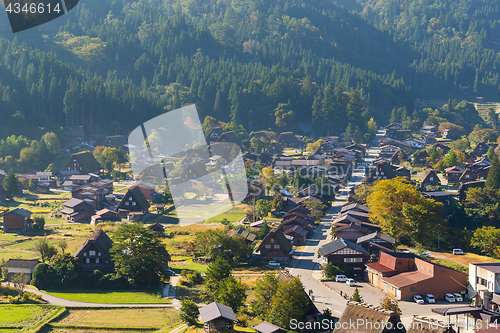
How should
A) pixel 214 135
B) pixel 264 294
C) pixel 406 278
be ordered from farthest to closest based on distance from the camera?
pixel 214 135 → pixel 406 278 → pixel 264 294

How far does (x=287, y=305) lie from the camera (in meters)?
22.6

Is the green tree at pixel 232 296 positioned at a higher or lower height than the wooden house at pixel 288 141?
higher

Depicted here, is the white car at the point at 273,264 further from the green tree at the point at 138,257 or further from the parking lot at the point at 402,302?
the green tree at the point at 138,257

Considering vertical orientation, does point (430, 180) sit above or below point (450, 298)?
below

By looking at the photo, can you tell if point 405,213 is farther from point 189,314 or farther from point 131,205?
point 131,205

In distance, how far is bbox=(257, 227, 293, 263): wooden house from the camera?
115 ft

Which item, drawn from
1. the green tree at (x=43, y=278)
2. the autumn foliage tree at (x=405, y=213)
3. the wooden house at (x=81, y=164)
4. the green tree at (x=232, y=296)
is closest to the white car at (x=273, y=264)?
the green tree at (x=232, y=296)

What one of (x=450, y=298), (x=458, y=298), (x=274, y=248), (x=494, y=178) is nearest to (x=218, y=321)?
(x=274, y=248)

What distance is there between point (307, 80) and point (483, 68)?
222 feet

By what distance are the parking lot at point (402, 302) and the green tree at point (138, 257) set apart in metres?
11.0

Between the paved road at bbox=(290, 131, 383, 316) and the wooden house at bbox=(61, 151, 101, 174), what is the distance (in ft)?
109

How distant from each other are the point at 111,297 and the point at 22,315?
496 cm

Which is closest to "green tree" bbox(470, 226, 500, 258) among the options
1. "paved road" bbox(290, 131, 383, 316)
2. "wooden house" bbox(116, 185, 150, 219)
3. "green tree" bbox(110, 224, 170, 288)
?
"paved road" bbox(290, 131, 383, 316)

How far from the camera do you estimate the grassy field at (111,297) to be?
89.3 feet
